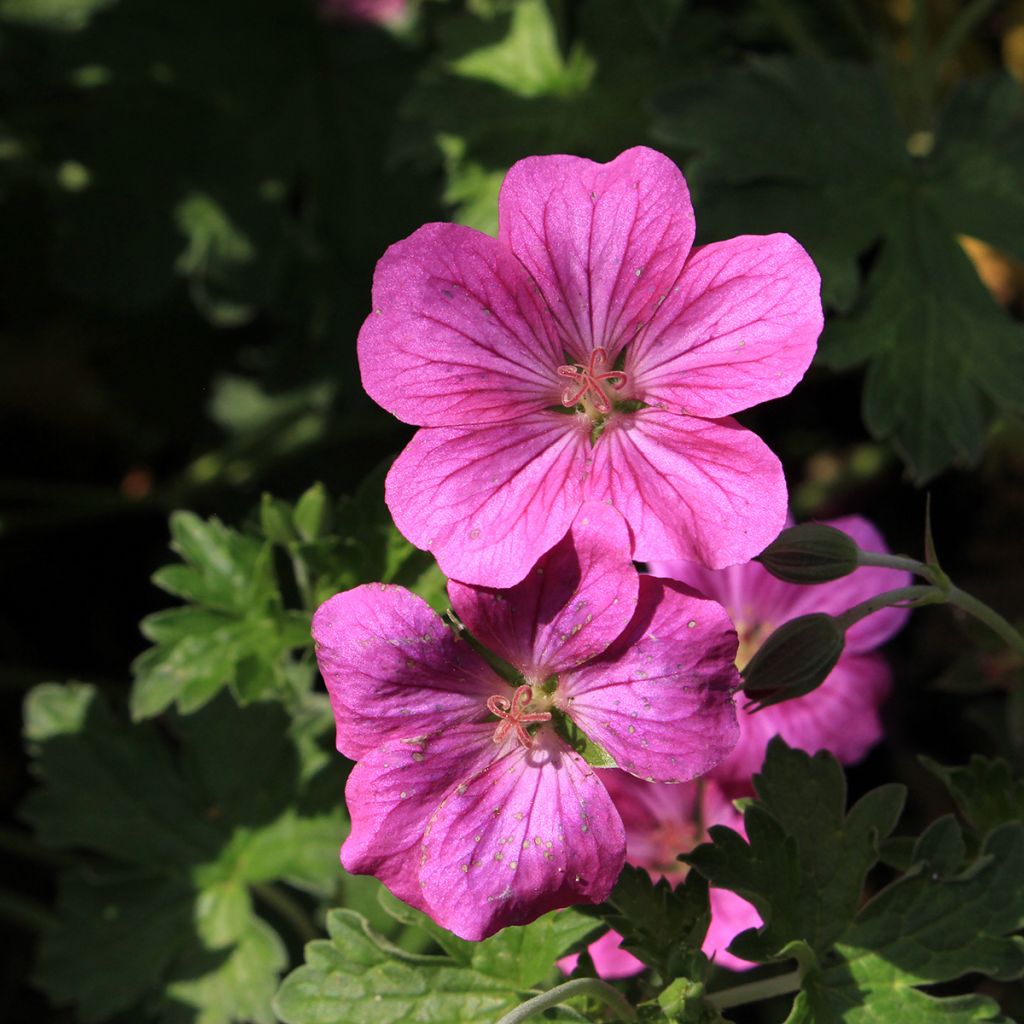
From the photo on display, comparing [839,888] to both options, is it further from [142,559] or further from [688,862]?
[142,559]

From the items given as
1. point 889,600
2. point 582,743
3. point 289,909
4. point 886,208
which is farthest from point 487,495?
point 886,208

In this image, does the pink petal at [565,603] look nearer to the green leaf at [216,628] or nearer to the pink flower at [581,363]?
the pink flower at [581,363]

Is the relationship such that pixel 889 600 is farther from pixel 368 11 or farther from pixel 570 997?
pixel 368 11

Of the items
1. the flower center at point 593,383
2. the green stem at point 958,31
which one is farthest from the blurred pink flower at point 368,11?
the flower center at point 593,383

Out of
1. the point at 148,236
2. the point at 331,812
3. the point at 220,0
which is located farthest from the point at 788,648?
the point at 220,0

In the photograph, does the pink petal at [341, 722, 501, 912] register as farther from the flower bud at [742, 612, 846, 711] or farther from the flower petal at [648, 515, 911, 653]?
the flower petal at [648, 515, 911, 653]

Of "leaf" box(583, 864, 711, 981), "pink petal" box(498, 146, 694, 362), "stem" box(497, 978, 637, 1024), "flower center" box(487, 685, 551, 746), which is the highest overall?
"pink petal" box(498, 146, 694, 362)

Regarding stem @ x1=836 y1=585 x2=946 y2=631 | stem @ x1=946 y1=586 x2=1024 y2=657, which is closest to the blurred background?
stem @ x1=946 y1=586 x2=1024 y2=657
